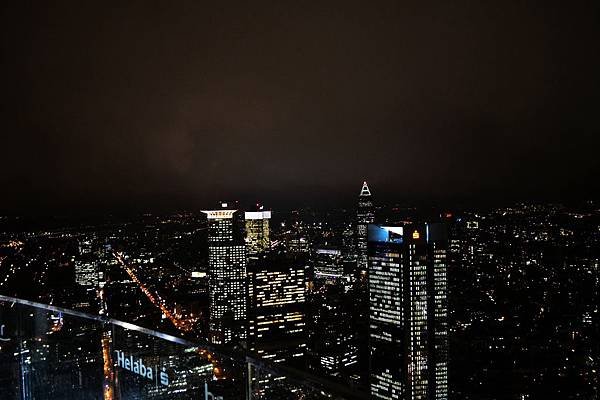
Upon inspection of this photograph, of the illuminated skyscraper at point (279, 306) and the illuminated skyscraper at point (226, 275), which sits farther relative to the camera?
the illuminated skyscraper at point (226, 275)

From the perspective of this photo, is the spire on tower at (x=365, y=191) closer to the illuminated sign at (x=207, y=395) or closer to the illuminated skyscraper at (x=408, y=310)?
the illuminated skyscraper at (x=408, y=310)

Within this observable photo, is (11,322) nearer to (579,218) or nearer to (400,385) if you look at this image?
(579,218)

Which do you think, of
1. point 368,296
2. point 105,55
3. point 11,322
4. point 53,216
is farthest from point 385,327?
point 11,322

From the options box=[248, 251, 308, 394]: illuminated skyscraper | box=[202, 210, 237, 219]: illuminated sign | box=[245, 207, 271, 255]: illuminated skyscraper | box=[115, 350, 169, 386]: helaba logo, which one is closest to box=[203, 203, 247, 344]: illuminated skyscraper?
box=[202, 210, 237, 219]: illuminated sign

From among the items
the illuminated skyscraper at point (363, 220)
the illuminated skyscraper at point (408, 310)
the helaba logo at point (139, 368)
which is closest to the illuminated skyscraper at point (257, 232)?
the illuminated skyscraper at point (363, 220)

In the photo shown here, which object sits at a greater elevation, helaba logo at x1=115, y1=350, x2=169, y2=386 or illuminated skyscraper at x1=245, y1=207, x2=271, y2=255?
helaba logo at x1=115, y1=350, x2=169, y2=386

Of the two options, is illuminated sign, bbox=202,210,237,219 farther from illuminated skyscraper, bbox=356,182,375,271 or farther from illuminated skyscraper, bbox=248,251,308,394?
illuminated skyscraper, bbox=356,182,375,271

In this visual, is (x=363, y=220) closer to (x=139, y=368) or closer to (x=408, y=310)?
(x=408, y=310)
